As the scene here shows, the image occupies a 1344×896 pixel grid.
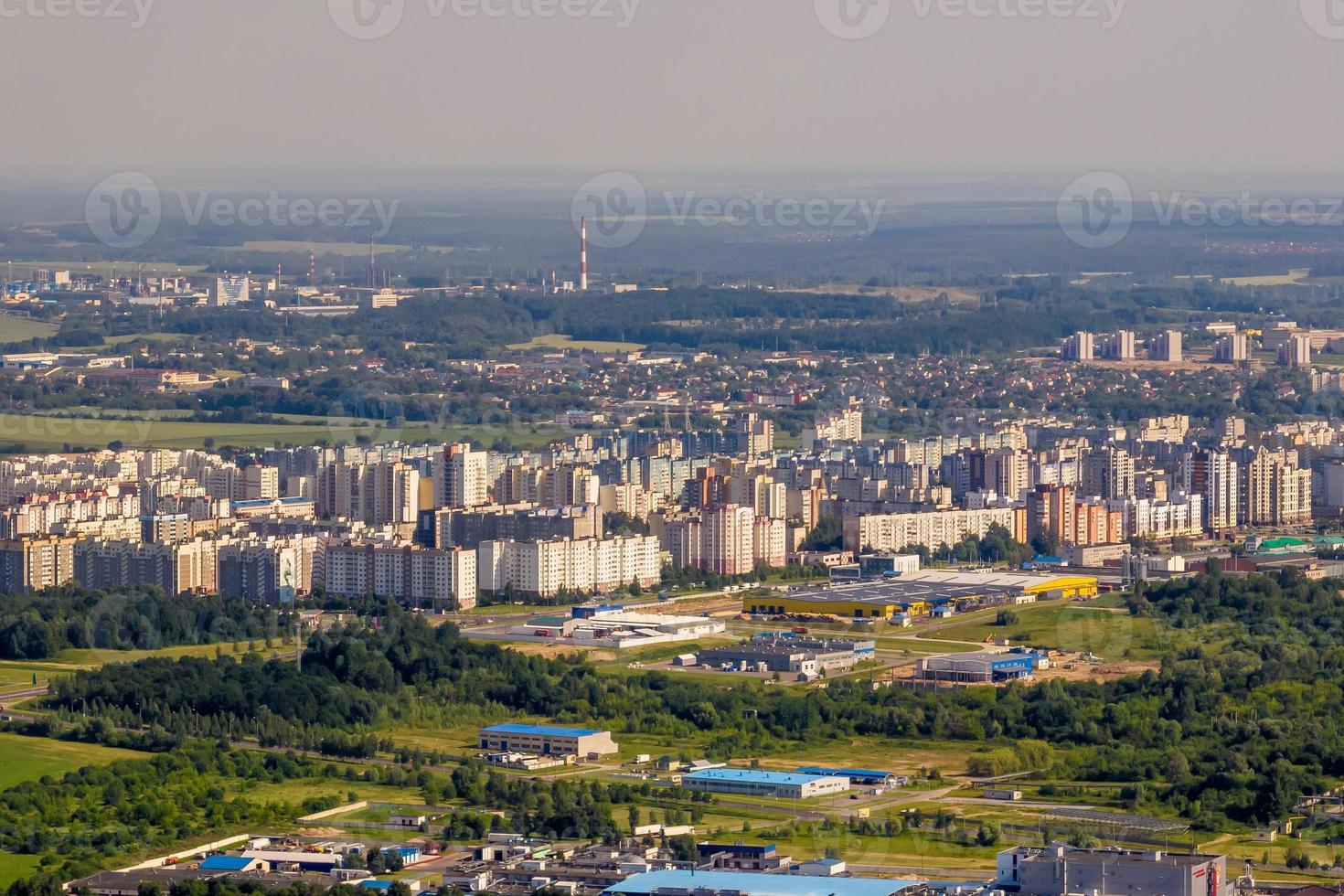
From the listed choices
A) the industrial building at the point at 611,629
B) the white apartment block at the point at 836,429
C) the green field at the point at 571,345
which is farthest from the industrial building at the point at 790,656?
the green field at the point at 571,345

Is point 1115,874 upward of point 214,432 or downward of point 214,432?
downward

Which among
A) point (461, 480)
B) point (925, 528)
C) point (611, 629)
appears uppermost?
point (461, 480)

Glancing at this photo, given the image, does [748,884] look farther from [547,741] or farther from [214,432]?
[214,432]

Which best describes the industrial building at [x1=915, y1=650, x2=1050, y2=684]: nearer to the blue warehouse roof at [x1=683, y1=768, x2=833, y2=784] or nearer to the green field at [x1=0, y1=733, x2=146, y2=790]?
the blue warehouse roof at [x1=683, y1=768, x2=833, y2=784]

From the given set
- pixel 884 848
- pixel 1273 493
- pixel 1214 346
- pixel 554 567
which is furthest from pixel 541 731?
pixel 1214 346

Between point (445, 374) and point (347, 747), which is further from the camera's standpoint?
point (445, 374)

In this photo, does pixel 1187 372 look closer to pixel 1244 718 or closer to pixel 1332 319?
pixel 1332 319

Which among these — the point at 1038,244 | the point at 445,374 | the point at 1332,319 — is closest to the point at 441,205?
the point at 1038,244
